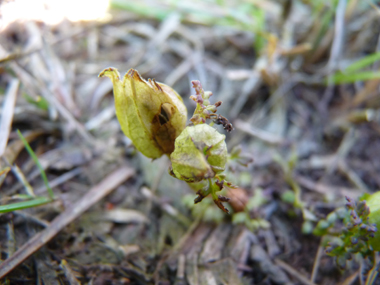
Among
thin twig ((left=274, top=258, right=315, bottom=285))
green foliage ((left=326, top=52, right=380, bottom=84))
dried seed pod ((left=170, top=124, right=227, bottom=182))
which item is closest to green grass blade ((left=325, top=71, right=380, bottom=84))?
green foliage ((left=326, top=52, right=380, bottom=84))

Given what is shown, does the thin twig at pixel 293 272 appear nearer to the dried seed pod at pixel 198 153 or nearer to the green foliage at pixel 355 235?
the green foliage at pixel 355 235

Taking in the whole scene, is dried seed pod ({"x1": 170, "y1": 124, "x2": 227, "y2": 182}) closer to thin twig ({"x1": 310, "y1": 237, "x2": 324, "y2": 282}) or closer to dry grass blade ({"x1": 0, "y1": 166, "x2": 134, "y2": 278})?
dry grass blade ({"x1": 0, "y1": 166, "x2": 134, "y2": 278})

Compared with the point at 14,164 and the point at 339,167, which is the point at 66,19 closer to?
the point at 14,164

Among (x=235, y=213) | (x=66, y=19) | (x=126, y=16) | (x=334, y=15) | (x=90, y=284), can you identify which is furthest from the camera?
(x=126, y=16)

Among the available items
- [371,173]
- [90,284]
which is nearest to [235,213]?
[90,284]

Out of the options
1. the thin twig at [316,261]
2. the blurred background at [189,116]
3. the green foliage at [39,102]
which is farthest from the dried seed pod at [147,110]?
the thin twig at [316,261]
